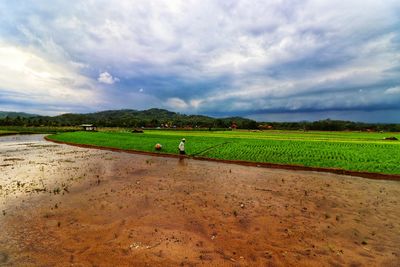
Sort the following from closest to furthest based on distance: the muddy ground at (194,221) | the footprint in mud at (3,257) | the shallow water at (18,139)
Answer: the footprint in mud at (3,257), the muddy ground at (194,221), the shallow water at (18,139)

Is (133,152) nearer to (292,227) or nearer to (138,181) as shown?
(138,181)

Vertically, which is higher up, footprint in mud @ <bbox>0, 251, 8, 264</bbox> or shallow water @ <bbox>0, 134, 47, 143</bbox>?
footprint in mud @ <bbox>0, 251, 8, 264</bbox>

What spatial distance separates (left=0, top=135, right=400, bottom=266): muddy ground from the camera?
6.45m

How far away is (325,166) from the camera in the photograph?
767 inches

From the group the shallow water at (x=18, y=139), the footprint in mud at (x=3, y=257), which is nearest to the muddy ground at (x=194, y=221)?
the footprint in mud at (x=3, y=257)

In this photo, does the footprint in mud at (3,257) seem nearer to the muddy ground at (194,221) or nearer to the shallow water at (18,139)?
the muddy ground at (194,221)

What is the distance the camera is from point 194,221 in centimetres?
870

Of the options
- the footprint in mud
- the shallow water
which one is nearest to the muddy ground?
the footprint in mud

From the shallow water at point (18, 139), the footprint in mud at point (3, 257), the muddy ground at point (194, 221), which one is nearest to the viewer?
the footprint in mud at point (3, 257)

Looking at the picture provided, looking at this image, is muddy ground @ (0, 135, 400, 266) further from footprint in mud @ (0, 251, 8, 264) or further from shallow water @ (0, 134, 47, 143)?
shallow water @ (0, 134, 47, 143)

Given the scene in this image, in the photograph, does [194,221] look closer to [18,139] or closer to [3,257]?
[3,257]

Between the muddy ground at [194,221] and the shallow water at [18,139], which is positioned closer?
the muddy ground at [194,221]

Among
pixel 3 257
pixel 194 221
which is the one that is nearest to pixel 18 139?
pixel 3 257

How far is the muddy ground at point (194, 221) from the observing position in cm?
645
